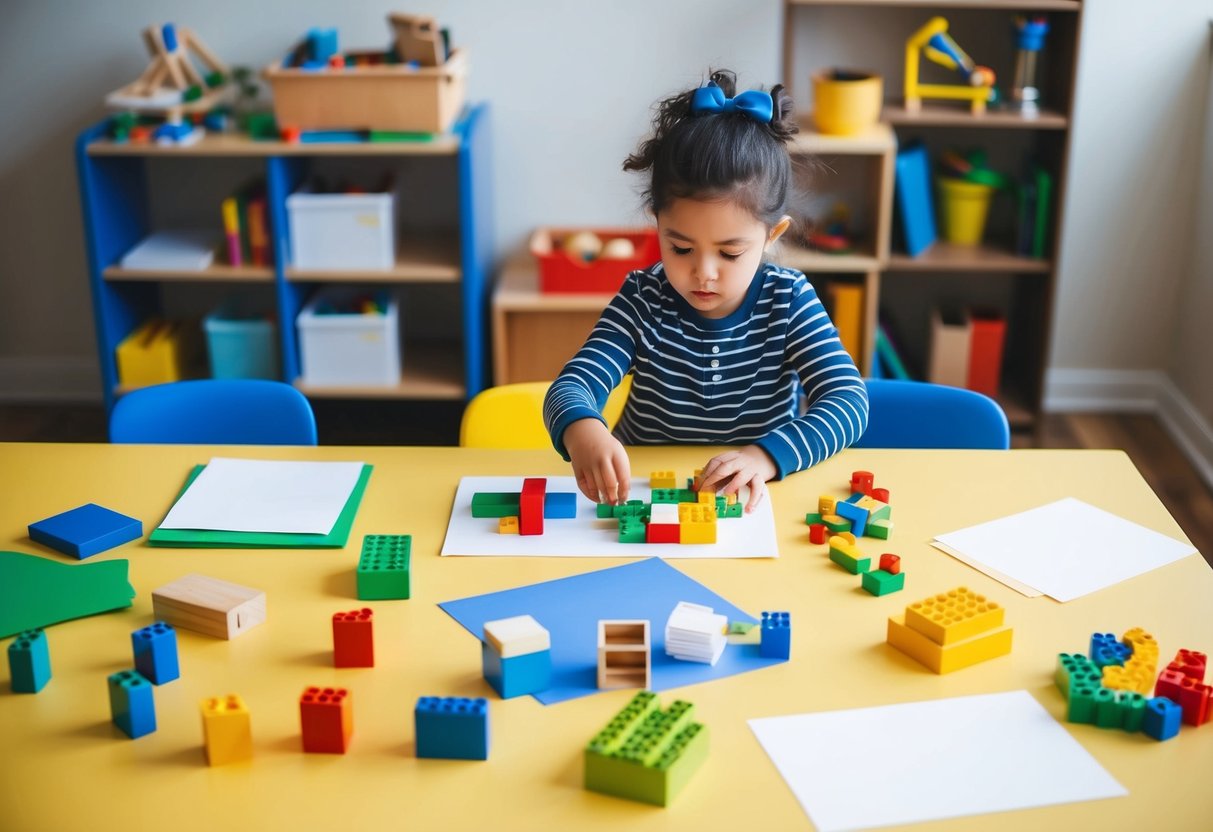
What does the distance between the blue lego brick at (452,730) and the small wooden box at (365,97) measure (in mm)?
2197

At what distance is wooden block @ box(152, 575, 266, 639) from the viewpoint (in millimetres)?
1238

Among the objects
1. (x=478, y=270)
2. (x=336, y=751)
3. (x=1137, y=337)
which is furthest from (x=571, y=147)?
(x=336, y=751)

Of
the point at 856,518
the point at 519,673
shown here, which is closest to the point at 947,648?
the point at 856,518

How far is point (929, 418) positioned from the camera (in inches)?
72.9

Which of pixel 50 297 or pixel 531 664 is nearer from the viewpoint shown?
pixel 531 664

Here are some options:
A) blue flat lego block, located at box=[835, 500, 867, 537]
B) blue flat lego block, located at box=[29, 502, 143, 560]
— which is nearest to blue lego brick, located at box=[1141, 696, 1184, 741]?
blue flat lego block, located at box=[835, 500, 867, 537]

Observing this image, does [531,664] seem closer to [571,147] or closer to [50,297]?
[571,147]

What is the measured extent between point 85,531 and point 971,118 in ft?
8.14

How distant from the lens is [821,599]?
132 centimetres

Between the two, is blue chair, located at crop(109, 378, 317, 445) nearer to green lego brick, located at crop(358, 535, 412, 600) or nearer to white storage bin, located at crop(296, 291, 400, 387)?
green lego brick, located at crop(358, 535, 412, 600)

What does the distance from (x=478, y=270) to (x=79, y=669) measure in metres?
2.13

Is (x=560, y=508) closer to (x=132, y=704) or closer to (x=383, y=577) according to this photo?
(x=383, y=577)

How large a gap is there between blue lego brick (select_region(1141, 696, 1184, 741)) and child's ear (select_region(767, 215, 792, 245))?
33.3 inches

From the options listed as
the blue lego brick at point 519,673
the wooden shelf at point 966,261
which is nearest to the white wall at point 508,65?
the wooden shelf at point 966,261
